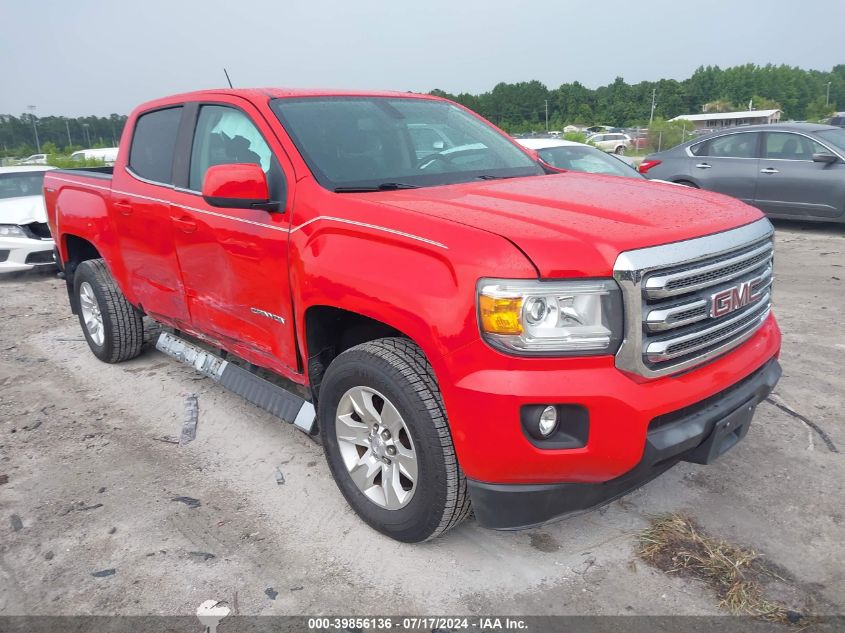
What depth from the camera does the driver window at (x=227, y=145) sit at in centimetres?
321

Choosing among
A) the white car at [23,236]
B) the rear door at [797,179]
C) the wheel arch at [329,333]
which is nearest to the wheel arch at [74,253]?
the wheel arch at [329,333]

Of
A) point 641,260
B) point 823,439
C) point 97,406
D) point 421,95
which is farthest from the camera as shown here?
point 97,406

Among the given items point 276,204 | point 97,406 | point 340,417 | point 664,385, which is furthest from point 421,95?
point 97,406

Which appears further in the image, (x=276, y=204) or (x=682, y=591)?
(x=276, y=204)

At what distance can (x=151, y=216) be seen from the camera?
3994 mm

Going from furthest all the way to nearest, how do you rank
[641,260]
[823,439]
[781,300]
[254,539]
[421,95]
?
1. [781,300]
2. [421,95]
3. [823,439]
4. [254,539]
5. [641,260]

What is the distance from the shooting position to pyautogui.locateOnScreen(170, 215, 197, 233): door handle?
11.8 feet

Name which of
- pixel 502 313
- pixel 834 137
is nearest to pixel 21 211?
pixel 502 313

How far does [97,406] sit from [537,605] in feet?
10.6

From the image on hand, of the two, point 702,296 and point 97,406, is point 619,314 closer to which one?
point 702,296

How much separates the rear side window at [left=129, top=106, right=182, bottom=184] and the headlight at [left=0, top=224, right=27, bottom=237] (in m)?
5.08

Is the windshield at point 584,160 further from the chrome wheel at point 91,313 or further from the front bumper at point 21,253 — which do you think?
the front bumper at point 21,253

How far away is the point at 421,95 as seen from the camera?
13.5 feet

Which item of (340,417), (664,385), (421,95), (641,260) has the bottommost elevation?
(340,417)
